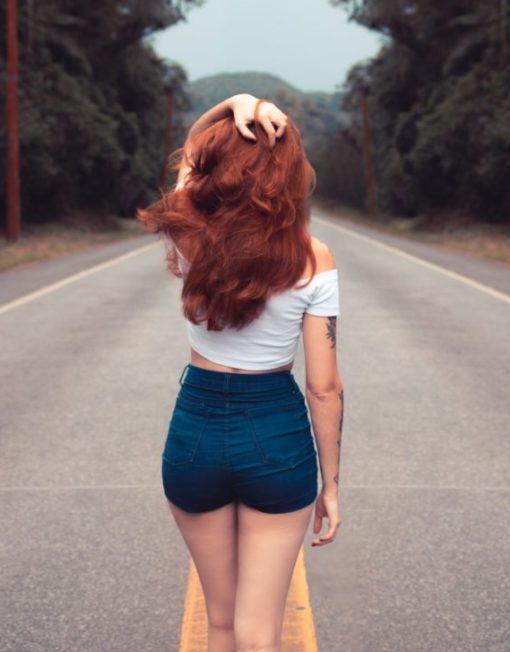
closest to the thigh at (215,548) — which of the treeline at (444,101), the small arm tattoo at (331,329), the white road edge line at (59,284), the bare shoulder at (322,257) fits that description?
the small arm tattoo at (331,329)

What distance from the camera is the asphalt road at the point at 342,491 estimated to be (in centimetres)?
428

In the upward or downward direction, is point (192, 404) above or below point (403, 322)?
above

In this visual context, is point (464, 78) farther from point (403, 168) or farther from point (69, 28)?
point (69, 28)

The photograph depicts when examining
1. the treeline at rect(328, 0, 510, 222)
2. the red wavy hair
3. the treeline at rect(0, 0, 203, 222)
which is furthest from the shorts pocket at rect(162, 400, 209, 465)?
the treeline at rect(328, 0, 510, 222)

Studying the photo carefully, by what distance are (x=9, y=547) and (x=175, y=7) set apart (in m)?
47.4

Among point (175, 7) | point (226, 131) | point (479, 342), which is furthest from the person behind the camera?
point (175, 7)

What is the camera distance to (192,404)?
2738mm

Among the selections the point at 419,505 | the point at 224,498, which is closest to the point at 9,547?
the point at 419,505

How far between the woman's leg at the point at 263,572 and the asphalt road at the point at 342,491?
4.54 ft

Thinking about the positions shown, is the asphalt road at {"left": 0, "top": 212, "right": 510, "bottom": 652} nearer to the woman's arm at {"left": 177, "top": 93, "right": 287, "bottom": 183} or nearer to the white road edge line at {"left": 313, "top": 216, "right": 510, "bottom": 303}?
the woman's arm at {"left": 177, "top": 93, "right": 287, "bottom": 183}

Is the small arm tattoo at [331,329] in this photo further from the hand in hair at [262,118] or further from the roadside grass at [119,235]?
the roadside grass at [119,235]

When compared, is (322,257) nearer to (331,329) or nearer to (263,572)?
(331,329)

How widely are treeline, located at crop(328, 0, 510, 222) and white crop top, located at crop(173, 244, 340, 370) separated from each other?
35.7 metres

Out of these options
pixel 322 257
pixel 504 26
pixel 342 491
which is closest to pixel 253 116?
pixel 322 257
